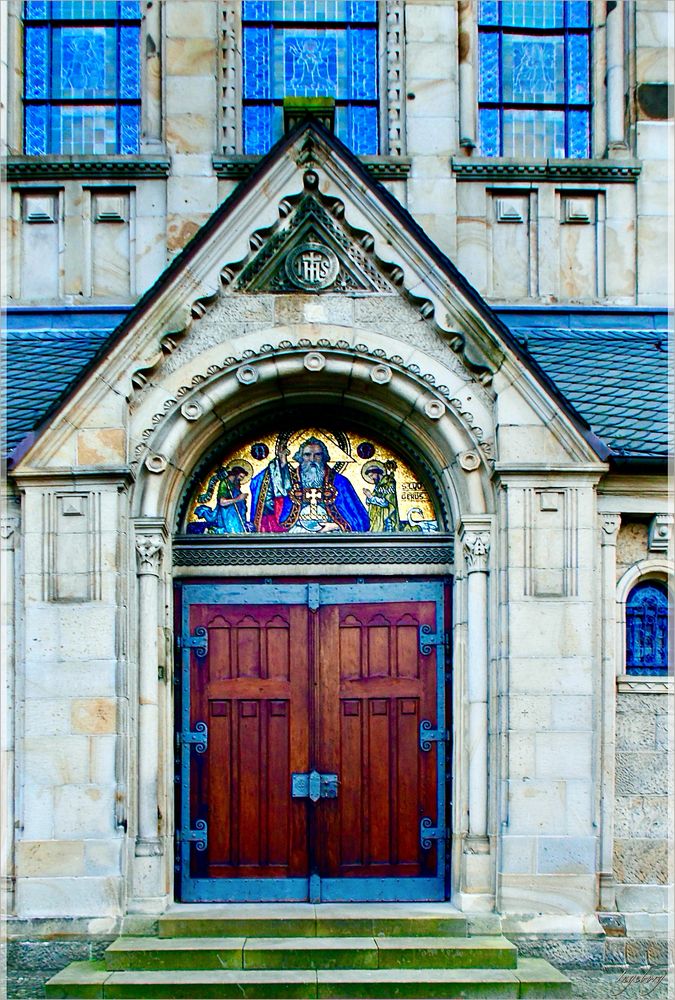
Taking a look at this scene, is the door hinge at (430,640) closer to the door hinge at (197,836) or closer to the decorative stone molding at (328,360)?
the decorative stone molding at (328,360)

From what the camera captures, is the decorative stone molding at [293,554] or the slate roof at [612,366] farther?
the decorative stone molding at [293,554]

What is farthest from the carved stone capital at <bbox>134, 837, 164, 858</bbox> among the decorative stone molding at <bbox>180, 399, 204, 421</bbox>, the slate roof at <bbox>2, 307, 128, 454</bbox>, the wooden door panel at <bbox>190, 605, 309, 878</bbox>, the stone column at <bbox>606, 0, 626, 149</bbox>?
the stone column at <bbox>606, 0, 626, 149</bbox>

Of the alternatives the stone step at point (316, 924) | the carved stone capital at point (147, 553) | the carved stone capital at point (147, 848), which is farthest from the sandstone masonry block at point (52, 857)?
the carved stone capital at point (147, 553)

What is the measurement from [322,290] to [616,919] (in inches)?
207

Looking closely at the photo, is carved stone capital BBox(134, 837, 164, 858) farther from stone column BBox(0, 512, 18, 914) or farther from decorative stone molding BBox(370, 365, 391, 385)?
decorative stone molding BBox(370, 365, 391, 385)

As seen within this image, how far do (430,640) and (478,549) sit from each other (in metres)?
0.88

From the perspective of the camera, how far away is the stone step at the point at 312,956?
859 cm

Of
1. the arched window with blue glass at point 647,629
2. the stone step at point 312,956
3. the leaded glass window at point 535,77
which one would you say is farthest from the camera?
the leaded glass window at point 535,77

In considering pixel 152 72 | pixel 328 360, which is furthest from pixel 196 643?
pixel 152 72

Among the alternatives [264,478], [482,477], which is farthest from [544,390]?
[264,478]

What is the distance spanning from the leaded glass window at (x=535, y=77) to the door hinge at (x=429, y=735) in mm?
5352

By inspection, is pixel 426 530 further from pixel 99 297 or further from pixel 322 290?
pixel 99 297

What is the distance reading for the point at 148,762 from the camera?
9.23 meters

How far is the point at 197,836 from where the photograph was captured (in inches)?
377
